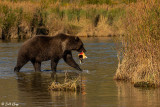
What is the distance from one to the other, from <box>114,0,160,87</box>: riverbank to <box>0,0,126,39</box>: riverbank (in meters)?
19.4

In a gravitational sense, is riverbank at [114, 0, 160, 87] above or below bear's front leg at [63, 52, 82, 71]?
above

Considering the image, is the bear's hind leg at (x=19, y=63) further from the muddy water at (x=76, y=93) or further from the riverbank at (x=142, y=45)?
the riverbank at (x=142, y=45)

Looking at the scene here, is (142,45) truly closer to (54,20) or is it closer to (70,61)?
(70,61)

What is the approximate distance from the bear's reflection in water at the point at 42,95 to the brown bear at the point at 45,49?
5.92ft

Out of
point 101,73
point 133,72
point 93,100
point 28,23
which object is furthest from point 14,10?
point 93,100

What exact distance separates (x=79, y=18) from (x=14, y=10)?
6.26 meters

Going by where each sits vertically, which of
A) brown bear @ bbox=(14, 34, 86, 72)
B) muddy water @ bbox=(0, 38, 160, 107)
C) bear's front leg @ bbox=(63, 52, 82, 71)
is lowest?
muddy water @ bbox=(0, 38, 160, 107)

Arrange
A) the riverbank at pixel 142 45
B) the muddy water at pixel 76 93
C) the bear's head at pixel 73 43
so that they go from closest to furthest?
the muddy water at pixel 76 93 → the riverbank at pixel 142 45 → the bear's head at pixel 73 43

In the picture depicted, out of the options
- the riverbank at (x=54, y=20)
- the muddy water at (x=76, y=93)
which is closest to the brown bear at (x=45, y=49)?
the muddy water at (x=76, y=93)

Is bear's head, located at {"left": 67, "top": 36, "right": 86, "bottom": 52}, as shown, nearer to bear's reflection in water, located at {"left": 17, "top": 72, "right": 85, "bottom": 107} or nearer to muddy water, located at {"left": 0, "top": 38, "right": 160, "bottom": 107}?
muddy water, located at {"left": 0, "top": 38, "right": 160, "bottom": 107}

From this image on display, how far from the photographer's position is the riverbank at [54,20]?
33.7 m

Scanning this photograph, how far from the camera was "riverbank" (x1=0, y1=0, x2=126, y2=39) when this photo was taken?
110 ft

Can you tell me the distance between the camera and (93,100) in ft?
32.1

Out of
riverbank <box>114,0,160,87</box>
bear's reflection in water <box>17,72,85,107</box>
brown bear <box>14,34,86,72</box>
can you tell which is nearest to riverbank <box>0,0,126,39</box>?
brown bear <box>14,34,86,72</box>
